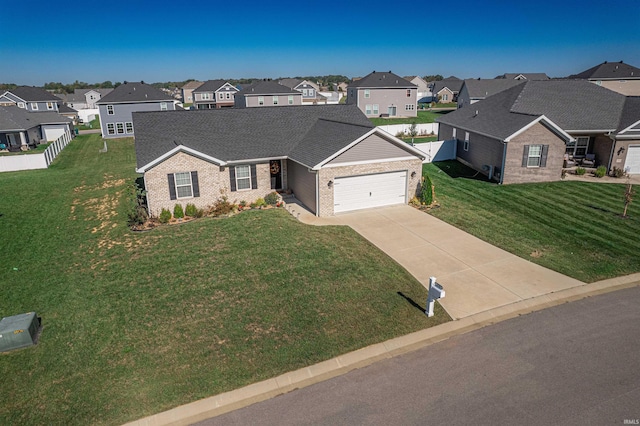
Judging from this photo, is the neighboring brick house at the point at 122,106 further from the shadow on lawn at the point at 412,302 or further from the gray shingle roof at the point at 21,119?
the shadow on lawn at the point at 412,302

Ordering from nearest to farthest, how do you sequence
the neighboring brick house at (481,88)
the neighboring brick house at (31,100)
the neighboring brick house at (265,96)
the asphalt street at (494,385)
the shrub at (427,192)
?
the asphalt street at (494,385), the shrub at (427,192), the neighboring brick house at (265,96), the neighboring brick house at (481,88), the neighboring brick house at (31,100)

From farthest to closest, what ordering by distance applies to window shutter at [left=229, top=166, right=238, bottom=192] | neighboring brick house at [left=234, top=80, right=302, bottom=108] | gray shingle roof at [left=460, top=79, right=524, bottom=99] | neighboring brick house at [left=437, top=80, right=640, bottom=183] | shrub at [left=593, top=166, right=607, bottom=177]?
gray shingle roof at [left=460, top=79, right=524, bottom=99] < neighboring brick house at [left=234, top=80, right=302, bottom=108] < shrub at [left=593, top=166, right=607, bottom=177] < neighboring brick house at [left=437, top=80, right=640, bottom=183] < window shutter at [left=229, top=166, right=238, bottom=192]

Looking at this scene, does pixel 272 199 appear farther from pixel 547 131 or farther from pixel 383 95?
pixel 383 95

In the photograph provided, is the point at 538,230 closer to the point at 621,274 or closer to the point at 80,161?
the point at 621,274

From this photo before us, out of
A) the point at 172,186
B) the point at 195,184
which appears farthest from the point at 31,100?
the point at 195,184

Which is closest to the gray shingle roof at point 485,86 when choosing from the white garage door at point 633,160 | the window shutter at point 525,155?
the white garage door at point 633,160

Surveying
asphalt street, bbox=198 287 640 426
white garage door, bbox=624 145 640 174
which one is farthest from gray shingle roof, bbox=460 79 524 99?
asphalt street, bbox=198 287 640 426

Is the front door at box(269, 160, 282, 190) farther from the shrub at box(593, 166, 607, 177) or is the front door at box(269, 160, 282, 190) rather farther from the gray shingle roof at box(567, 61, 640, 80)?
the gray shingle roof at box(567, 61, 640, 80)
